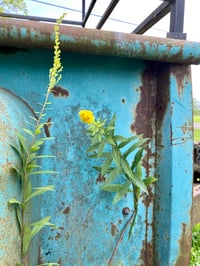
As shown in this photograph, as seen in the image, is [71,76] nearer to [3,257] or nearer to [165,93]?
[165,93]

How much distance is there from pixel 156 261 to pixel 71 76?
0.68 meters

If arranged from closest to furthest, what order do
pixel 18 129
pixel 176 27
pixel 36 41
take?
pixel 18 129 → pixel 36 41 → pixel 176 27

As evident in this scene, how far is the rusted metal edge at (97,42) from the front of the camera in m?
0.69

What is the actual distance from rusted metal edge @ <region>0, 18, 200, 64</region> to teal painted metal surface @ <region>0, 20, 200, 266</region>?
0.03 metres

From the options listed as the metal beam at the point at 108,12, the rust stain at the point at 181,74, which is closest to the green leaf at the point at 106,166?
the rust stain at the point at 181,74

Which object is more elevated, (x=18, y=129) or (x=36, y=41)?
(x=36, y=41)

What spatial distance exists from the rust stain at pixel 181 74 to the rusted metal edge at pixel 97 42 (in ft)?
0.10

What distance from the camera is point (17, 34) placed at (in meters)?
0.69

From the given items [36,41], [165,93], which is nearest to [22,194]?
[36,41]

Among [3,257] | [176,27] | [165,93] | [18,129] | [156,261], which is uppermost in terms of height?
[176,27]

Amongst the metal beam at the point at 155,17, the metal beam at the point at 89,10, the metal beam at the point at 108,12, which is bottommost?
the metal beam at the point at 155,17

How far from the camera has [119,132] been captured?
887mm

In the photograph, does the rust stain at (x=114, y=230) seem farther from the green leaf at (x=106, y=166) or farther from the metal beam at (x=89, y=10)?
the metal beam at (x=89, y=10)

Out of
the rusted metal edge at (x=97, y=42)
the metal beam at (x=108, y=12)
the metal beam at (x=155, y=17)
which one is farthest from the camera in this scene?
the metal beam at (x=108, y=12)
